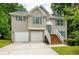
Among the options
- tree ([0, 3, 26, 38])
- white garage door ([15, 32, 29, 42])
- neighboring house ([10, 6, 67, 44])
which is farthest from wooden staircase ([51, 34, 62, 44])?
tree ([0, 3, 26, 38])

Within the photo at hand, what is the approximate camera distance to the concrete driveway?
8555mm

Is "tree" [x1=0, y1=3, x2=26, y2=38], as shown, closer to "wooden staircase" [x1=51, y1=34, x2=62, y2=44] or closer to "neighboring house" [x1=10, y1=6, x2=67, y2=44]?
"neighboring house" [x1=10, y1=6, x2=67, y2=44]

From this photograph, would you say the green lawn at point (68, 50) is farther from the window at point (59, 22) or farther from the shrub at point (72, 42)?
the window at point (59, 22)

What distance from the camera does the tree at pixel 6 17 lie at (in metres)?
8.43

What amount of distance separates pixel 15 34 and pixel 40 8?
1055mm

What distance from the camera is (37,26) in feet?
28.9

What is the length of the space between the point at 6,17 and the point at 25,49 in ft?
3.58

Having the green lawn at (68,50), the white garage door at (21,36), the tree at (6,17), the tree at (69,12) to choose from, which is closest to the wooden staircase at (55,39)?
the green lawn at (68,50)

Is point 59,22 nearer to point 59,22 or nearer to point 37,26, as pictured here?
point 59,22

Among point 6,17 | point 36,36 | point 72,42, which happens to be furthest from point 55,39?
point 6,17

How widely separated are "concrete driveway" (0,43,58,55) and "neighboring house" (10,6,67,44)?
0.15m
